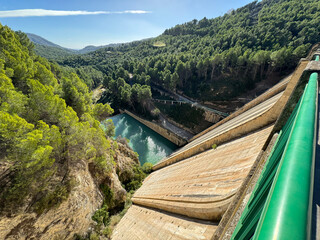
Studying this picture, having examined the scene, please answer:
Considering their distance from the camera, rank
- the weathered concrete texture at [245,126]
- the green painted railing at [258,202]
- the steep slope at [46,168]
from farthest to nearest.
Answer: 1. the weathered concrete texture at [245,126]
2. the steep slope at [46,168]
3. the green painted railing at [258,202]

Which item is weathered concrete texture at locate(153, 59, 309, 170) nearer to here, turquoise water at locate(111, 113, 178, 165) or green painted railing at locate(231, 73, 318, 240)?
green painted railing at locate(231, 73, 318, 240)

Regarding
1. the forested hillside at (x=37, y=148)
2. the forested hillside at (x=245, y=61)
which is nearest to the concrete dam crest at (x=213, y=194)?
the forested hillside at (x=37, y=148)

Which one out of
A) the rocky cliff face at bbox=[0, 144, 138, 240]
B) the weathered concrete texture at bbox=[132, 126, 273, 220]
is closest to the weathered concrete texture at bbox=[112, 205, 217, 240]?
the weathered concrete texture at bbox=[132, 126, 273, 220]

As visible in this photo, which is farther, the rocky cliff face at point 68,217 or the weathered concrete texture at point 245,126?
the weathered concrete texture at point 245,126

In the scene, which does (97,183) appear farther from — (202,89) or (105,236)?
(202,89)

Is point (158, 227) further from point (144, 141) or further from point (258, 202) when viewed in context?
point (144, 141)

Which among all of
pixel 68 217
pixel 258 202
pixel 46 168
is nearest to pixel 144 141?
pixel 68 217

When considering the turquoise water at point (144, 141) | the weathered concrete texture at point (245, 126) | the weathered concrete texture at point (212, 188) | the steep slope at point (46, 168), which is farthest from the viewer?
the turquoise water at point (144, 141)

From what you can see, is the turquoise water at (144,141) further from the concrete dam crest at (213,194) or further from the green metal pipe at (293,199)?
the green metal pipe at (293,199)
